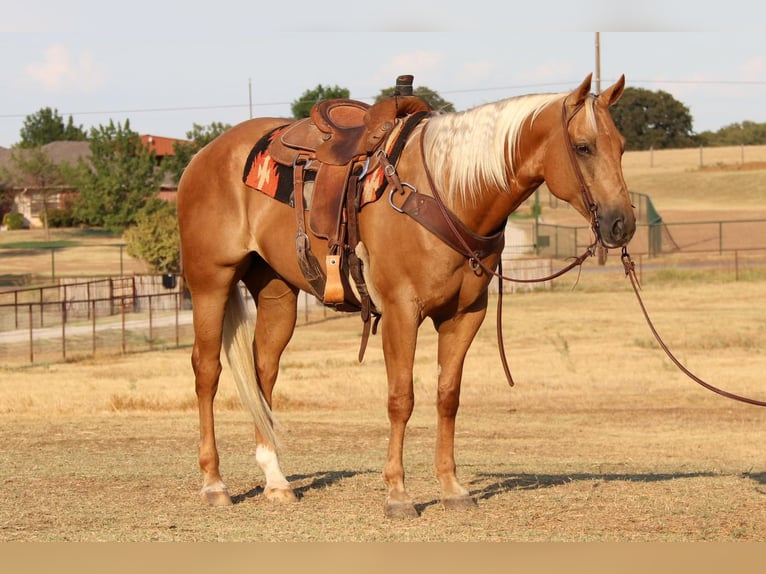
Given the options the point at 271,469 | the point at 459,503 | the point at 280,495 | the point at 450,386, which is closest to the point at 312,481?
the point at 271,469

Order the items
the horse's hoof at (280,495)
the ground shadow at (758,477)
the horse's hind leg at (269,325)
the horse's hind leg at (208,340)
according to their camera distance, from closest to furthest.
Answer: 1. the horse's hoof at (280,495)
2. the horse's hind leg at (208,340)
3. the horse's hind leg at (269,325)
4. the ground shadow at (758,477)

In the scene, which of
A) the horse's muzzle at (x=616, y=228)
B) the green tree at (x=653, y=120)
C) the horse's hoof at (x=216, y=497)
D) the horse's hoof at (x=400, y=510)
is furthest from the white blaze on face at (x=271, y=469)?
the green tree at (x=653, y=120)

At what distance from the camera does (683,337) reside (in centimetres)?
3039

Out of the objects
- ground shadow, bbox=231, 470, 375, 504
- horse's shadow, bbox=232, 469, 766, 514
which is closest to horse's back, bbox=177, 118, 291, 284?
A: ground shadow, bbox=231, 470, 375, 504

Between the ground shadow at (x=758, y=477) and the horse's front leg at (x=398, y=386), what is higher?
the horse's front leg at (x=398, y=386)

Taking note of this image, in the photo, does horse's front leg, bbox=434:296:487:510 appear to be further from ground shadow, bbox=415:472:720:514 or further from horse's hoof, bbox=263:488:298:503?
horse's hoof, bbox=263:488:298:503

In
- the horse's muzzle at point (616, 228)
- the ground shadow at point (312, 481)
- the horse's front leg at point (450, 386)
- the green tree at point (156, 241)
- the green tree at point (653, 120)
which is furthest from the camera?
the green tree at point (653, 120)

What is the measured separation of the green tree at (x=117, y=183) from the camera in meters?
75.9

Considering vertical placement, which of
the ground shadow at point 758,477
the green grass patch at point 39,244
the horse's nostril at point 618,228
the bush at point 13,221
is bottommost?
the ground shadow at point 758,477

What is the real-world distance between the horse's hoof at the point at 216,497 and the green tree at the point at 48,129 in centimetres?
14084

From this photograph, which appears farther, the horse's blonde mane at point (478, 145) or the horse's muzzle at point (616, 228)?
the horse's blonde mane at point (478, 145)

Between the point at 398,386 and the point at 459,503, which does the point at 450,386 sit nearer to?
the point at 398,386

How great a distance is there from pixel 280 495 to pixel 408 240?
2195mm

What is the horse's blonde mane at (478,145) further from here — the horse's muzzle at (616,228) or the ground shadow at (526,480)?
the ground shadow at (526,480)
